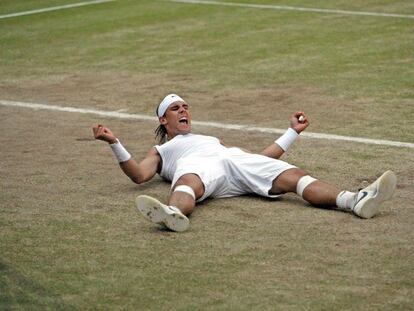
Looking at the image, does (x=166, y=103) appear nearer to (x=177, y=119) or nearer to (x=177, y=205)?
(x=177, y=119)

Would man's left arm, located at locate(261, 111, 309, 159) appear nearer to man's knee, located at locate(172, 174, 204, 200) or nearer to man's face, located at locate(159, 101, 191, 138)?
man's face, located at locate(159, 101, 191, 138)

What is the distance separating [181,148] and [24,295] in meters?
2.81

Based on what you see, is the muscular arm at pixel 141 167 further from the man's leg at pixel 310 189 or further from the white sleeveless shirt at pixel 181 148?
the man's leg at pixel 310 189

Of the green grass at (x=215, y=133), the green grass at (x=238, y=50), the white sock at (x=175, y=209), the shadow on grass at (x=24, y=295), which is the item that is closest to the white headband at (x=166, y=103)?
the green grass at (x=215, y=133)

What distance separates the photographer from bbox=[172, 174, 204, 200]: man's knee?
361 inches

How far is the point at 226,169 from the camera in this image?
9531 mm

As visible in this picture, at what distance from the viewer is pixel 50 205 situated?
9414 mm

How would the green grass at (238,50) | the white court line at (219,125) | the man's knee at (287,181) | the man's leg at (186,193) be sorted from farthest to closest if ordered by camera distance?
the green grass at (238,50), the white court line at (219,125), the man's knee at (287,181), the man's leg at (186,193)

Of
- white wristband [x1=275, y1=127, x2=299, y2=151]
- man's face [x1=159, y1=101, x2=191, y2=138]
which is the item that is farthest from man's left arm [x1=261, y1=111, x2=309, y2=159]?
man's face [x1=159, y1=101, x2=191, y2=138]

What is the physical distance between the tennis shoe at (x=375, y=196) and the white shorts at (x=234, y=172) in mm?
823

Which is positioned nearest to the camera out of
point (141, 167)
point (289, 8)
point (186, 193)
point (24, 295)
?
point (24, 295)

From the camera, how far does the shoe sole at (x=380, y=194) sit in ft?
28.6

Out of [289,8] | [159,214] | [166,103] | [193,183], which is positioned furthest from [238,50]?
[159,214]

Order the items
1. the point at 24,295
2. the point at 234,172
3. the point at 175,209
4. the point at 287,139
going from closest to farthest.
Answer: the point at 24,295, the point at 175,209, the point at 234,172, the point at 287,139
